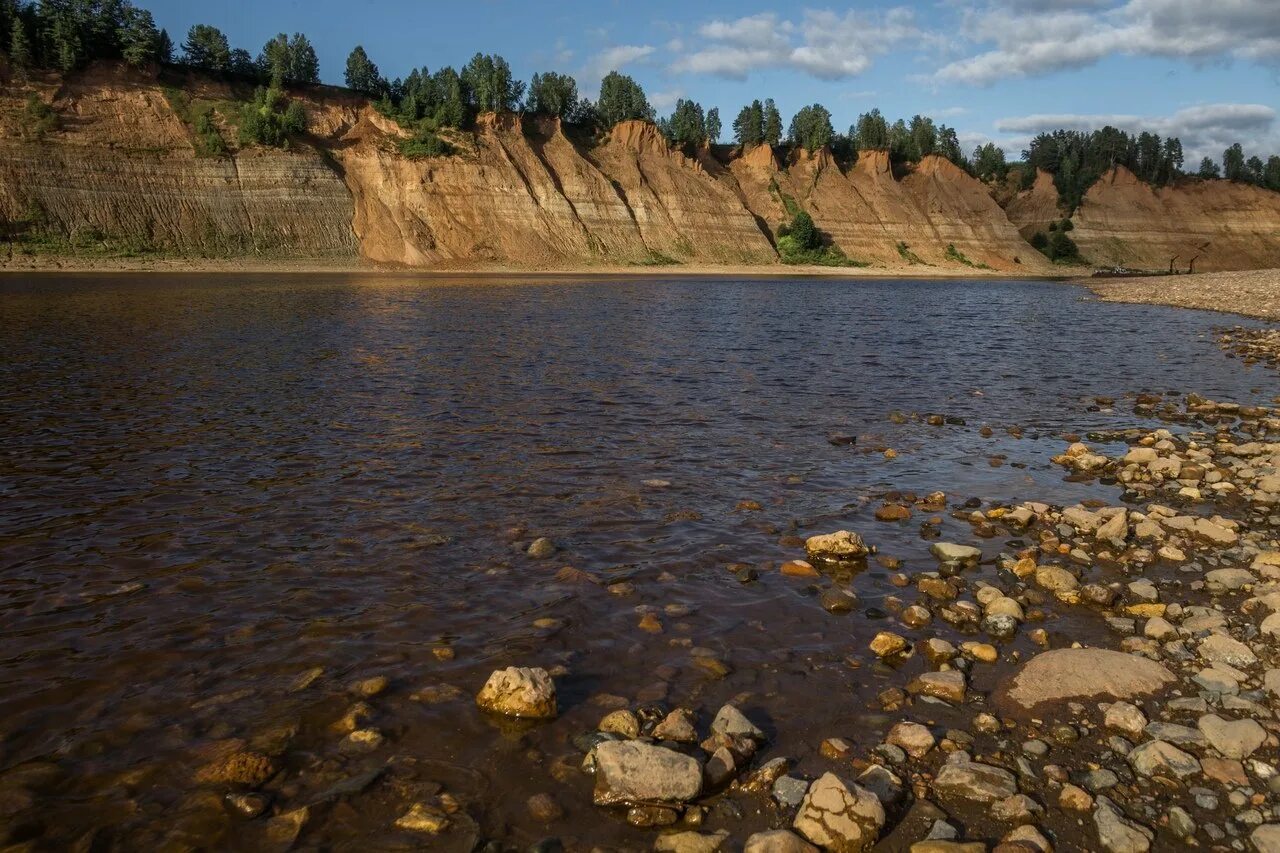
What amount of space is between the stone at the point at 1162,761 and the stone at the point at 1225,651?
161 centimetres

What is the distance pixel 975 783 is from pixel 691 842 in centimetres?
172

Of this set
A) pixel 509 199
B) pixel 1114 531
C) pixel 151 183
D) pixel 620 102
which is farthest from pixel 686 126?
pixel 1114 531

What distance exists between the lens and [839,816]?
4.21 metres

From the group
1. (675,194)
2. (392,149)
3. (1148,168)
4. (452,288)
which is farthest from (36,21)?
(1148,168)

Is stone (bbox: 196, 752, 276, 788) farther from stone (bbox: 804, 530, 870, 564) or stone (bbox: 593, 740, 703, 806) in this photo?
stone (bbox: 804, 530, 870, 564)

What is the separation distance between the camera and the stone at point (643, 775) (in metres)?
4.52

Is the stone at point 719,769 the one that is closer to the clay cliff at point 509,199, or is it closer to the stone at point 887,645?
the stone at point 887,645

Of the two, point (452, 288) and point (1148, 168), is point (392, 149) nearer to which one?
point (452, 288)

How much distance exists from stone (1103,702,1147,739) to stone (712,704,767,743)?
7.58 ft

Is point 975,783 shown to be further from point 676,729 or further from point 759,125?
point 759,125

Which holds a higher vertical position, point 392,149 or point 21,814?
point 392,149

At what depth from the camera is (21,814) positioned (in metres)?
4.34

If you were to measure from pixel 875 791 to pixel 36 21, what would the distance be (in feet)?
314

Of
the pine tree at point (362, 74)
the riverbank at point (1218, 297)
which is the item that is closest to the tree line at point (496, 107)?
the pine tree at point (362, 74)
